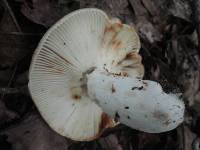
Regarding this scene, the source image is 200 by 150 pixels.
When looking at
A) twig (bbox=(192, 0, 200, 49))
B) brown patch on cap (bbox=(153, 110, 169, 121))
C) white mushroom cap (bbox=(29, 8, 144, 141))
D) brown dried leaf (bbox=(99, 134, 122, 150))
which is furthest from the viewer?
twig (bbox=(192, 0, 200, 49))

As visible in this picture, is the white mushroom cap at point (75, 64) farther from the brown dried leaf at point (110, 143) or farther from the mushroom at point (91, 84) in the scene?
the brown dried leaf at point (110, 143)

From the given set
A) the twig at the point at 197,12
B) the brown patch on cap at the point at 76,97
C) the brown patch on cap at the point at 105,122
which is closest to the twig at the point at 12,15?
the brown patch on cap at the point at 76,97

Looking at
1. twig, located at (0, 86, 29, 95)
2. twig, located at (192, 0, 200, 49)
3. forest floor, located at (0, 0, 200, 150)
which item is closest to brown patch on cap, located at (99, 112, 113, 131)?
forest floor, located at (0, 0, 200, 150)

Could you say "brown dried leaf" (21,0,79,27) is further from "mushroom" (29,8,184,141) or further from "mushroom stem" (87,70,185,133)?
"mushroom stem" (87,70,185,133)

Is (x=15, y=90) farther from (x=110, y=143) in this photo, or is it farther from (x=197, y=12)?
(x=197, y=12)

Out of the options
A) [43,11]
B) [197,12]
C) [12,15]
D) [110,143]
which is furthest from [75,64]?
[197,12]

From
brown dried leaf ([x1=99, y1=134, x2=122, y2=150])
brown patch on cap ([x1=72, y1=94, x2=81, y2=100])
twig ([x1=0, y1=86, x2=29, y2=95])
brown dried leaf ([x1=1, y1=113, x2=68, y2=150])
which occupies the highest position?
brown patch on cap ([x1=72, y1=94, x2=81, y2=100])

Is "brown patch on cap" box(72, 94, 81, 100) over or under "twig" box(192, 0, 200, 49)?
under

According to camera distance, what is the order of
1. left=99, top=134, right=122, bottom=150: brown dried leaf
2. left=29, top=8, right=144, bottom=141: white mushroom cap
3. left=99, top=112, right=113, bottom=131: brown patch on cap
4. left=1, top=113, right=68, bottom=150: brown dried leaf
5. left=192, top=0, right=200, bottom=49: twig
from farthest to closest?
1. left=192, top=0, right=200, bottom=49: twig
2. left=99, top=134, right=122, bottom=150: brown dried leaf
3. left=99, top=112, right=113, bottom=131: brown patch on cap
4. left=1, top=113, right=68, bottom=150: brown dried leaf
5. left=29, top=8, right=144, bottom=141: white mushroom cap
